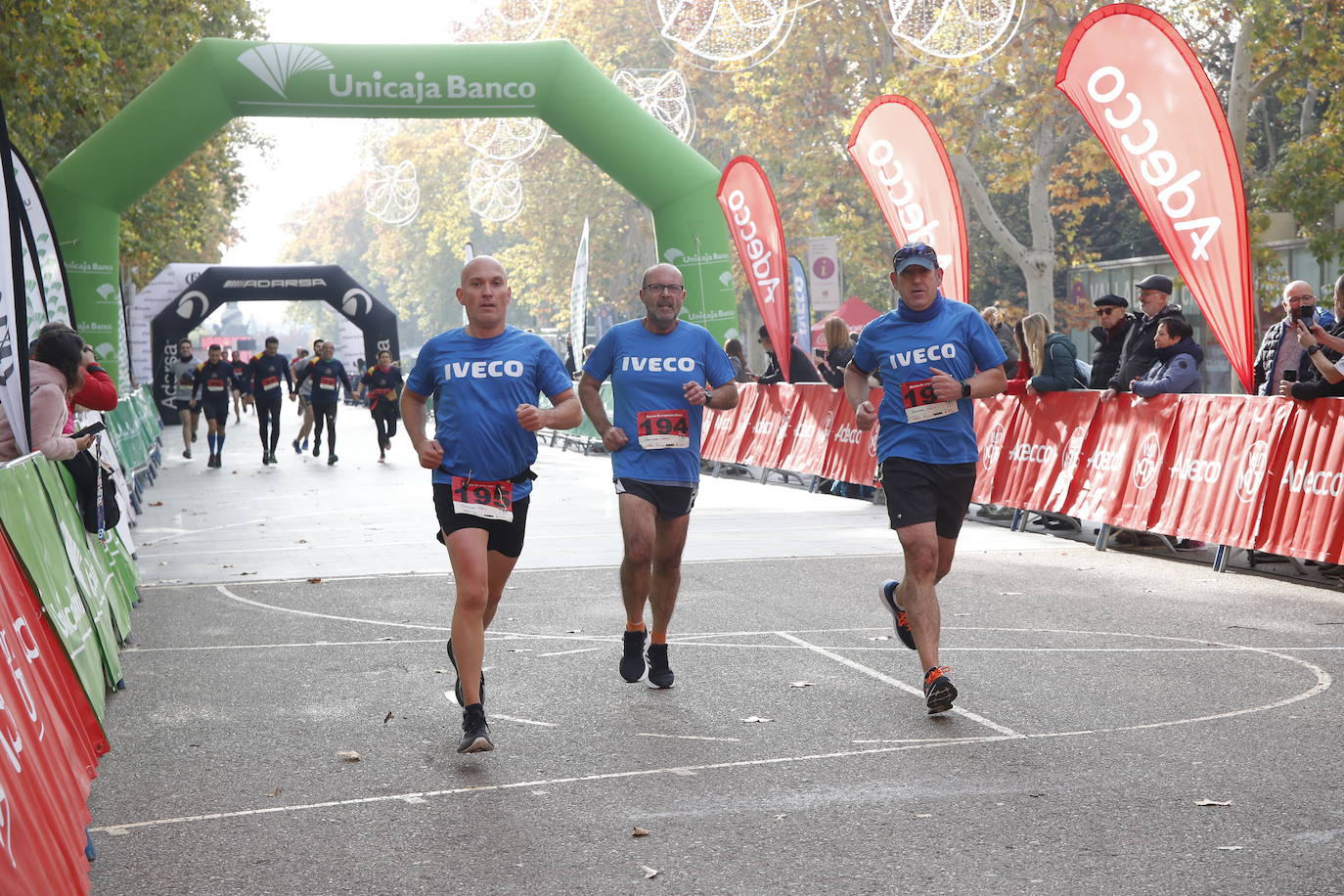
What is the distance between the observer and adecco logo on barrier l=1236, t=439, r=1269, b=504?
10664 millimetres

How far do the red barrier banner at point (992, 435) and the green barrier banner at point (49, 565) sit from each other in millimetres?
8815

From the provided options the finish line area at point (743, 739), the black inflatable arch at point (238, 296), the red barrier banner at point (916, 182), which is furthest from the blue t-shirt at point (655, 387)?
the black inflatable arch at point (238, 296)

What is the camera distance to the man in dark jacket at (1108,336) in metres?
12.8

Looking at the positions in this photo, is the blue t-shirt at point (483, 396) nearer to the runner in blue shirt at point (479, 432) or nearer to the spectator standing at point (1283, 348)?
the runner in blue shirt at point (479, 432)

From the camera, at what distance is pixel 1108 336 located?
42.5 ft

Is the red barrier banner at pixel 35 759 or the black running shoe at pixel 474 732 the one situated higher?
the red barrier banner at pixel 35 759

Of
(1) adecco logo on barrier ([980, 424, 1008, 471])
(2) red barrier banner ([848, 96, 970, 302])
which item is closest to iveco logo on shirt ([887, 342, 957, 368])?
(1) adecco logo on barrier ([980, 424, 1008, 471])

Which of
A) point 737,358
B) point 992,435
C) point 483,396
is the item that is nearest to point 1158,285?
point 992,435

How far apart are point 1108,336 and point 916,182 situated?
394 centimetres

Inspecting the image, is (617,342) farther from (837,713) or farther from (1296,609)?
(1296,609)

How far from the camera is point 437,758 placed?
6.15 m

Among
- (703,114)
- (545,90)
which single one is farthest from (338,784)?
(703,114)

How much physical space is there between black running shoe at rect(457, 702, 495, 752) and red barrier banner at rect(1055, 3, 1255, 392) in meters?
7.19

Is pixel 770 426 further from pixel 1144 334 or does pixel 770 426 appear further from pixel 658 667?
pixel 658 667
